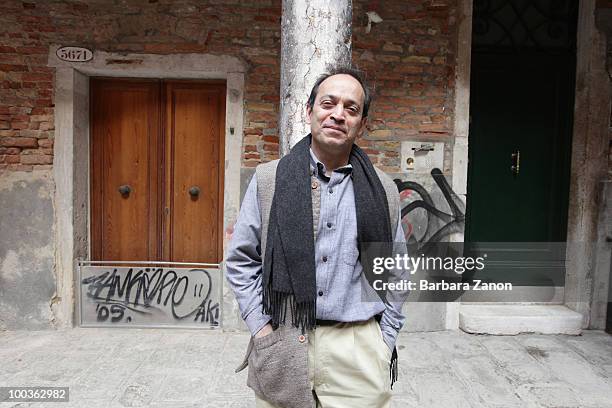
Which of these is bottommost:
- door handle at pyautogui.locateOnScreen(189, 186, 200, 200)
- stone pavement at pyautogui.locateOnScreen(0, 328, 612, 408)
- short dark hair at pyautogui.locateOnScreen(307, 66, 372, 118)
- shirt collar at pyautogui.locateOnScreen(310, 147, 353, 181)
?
stone pavement at pyautogui.locateOnScreen(0, 328, 612, 408)

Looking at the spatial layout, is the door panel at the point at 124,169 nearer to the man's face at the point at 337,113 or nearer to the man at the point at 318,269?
the man at the point at 318,269

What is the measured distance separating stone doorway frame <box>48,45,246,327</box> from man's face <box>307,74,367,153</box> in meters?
2.77

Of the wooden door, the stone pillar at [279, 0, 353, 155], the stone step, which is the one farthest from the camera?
the wooden door

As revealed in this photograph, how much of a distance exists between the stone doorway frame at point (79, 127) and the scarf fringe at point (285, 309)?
276 centimetres

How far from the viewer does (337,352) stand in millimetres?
1654

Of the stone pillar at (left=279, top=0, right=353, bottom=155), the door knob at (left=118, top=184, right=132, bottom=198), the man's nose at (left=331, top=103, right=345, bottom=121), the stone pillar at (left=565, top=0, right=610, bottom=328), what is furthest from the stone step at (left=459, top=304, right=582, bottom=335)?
the door knob at (left=118, top=184, right=132, bottom=198)

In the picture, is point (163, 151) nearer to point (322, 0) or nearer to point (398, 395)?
point (322, 0)

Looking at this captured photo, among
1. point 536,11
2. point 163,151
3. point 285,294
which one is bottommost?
point 285,294

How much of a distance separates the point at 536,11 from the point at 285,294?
4748mm

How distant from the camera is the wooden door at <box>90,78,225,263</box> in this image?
459 cm

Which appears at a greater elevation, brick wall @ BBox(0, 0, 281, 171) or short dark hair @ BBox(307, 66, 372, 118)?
brick wall @ BBox(0, 0, 281, 171)

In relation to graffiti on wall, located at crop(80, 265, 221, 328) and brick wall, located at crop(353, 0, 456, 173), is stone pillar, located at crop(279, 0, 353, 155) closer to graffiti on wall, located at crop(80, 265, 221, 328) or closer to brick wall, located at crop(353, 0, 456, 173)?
brick wall, located at crop(353, 0, 456, 173)

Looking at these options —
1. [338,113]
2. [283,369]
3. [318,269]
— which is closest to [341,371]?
[283,369]

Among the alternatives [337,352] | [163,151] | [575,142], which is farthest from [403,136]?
[337,352]
